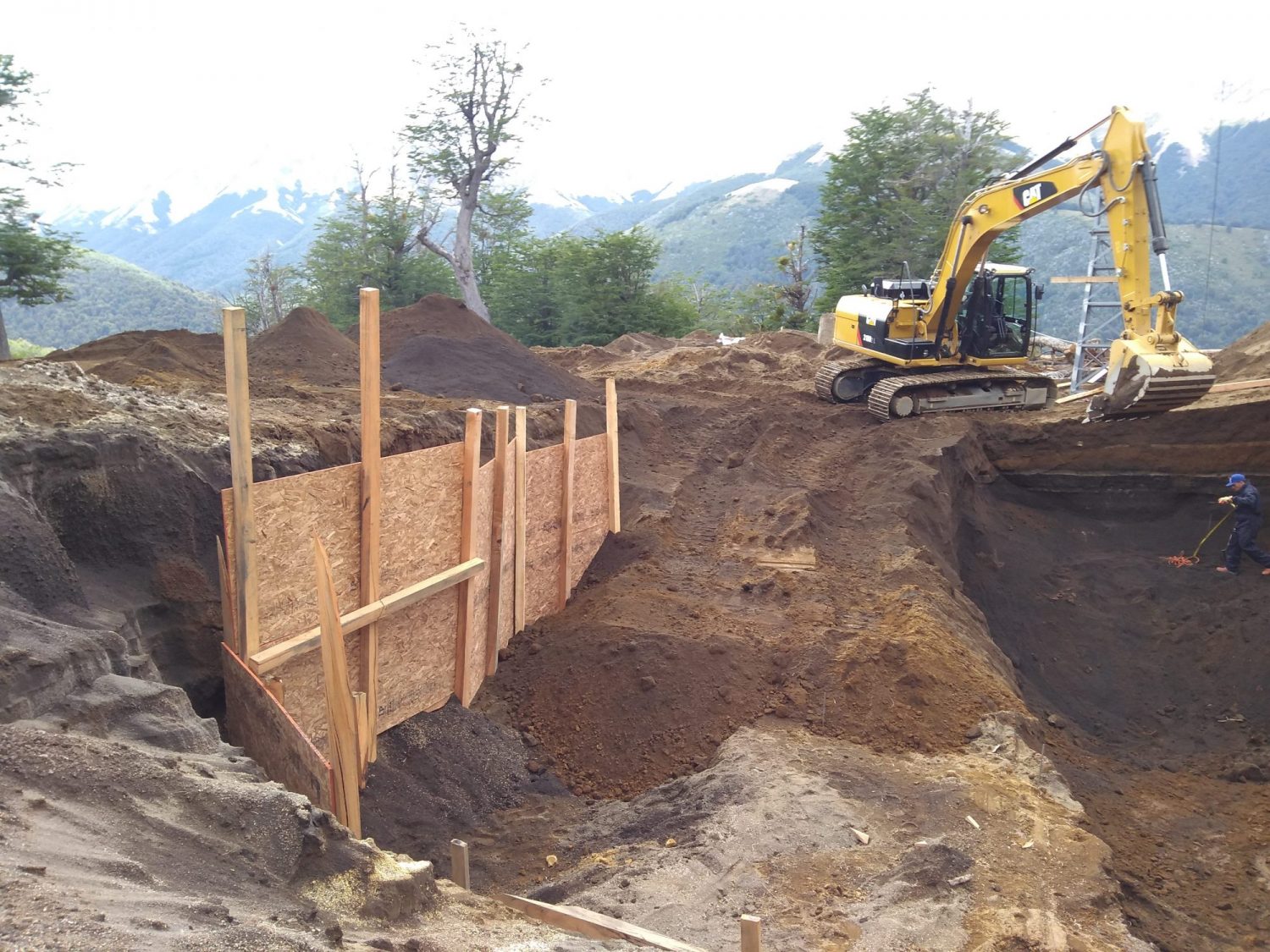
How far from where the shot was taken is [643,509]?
11.0 metres

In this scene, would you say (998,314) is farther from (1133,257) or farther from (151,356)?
(151,356)

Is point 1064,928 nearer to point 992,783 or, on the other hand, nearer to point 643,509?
point 992,783

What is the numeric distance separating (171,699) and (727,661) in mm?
4372

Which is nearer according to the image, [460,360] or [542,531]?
[542,531]

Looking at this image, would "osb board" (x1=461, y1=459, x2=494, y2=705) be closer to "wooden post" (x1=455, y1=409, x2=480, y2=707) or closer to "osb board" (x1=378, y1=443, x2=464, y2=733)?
"wooden post" (x1=455, y1=409, x2=480, y2=707)

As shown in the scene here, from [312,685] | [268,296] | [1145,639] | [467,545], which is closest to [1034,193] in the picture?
[1145,639]

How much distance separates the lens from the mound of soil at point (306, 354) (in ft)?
41.1

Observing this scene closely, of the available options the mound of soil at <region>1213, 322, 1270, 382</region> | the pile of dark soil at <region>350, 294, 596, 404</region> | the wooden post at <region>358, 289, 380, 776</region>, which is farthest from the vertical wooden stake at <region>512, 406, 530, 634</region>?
the mound of soil at <region>1213, 322, 1270, 382</region>

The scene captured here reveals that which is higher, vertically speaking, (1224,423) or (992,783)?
(1224,423)

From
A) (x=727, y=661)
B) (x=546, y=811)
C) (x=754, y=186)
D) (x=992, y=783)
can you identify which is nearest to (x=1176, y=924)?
(x=992, y=783)

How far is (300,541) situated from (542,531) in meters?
3.42

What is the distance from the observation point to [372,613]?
612cm

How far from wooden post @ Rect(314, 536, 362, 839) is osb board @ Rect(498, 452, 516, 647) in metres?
2.56

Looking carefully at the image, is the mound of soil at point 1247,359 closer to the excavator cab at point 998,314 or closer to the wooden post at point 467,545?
the excavator cab at point 998,314
